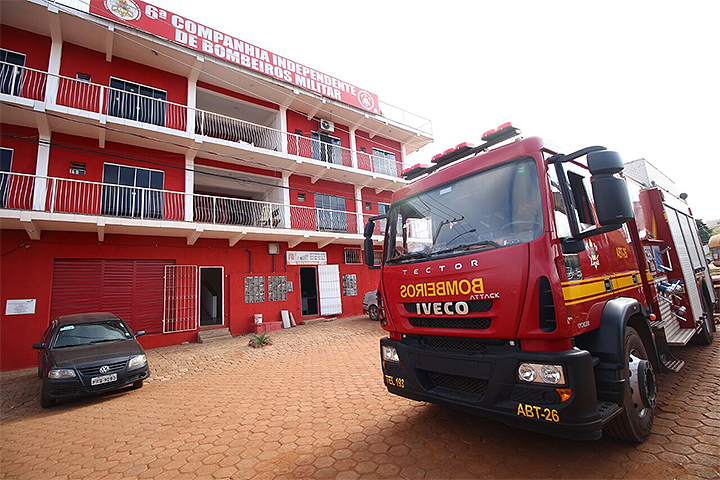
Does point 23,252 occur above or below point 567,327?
above

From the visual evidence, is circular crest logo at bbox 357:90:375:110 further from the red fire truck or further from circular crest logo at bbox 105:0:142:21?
the red fire truck

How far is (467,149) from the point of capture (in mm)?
3311

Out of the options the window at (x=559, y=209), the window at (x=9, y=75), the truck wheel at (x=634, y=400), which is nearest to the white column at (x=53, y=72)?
the window at (x=9, y=75)

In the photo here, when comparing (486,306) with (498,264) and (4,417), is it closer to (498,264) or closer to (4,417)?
(498,264)

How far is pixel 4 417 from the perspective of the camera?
17.0ft

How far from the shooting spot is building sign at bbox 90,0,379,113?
35.1ft

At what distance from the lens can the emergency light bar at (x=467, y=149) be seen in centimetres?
304

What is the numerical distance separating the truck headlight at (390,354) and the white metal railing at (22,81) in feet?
40.9

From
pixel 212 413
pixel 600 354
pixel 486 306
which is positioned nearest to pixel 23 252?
pixel 212 413

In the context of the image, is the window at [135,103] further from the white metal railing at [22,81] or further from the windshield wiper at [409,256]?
the windshield wiper at [409,256]

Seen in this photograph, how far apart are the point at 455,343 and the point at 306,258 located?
12000mm

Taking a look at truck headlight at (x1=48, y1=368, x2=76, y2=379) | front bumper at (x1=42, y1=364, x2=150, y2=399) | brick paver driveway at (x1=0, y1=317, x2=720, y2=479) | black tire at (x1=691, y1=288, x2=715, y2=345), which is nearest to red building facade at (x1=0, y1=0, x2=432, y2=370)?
brick paver driveway at (x1=0, y1=317, x2=720, y2=479)

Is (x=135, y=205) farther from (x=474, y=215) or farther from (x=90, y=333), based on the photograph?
(x=474, y=215)

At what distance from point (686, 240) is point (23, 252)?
51.8 ft
